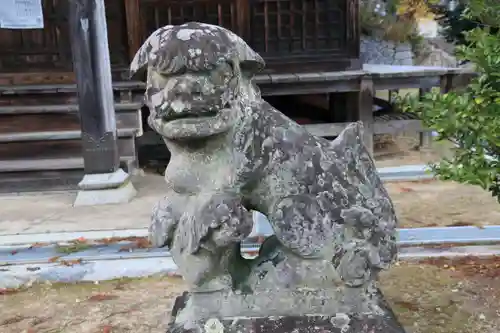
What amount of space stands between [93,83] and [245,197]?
12.2 ft

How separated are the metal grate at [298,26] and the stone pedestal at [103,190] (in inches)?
106

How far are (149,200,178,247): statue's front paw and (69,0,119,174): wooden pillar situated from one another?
3622mm

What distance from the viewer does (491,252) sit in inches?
136

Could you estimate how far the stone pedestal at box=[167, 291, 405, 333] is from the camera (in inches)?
69.7

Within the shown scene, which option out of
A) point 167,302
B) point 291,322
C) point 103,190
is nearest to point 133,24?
point 103,190

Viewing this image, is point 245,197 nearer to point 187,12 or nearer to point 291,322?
point 291,322

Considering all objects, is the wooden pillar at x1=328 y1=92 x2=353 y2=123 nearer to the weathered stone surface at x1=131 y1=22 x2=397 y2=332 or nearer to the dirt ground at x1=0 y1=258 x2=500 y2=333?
the dirt ground at x1=0 y1=258 x2=500 y2=333

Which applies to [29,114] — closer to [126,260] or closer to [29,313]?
[126,260]

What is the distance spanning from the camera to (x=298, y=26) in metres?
7.11

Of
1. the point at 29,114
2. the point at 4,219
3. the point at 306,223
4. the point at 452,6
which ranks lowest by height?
the point at 4,219

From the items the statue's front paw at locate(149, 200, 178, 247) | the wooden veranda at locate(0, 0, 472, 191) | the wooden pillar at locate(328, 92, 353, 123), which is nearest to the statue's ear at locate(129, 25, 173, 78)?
the statue's front paw at locate(149, 200, 178, 247)

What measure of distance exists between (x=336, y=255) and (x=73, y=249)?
8.36 ft

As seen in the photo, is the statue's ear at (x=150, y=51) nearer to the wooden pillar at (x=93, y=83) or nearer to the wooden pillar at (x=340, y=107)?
the wooden pillar at (x=93, y=83)

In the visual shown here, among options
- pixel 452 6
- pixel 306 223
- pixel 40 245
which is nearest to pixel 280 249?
pixel 306 223
